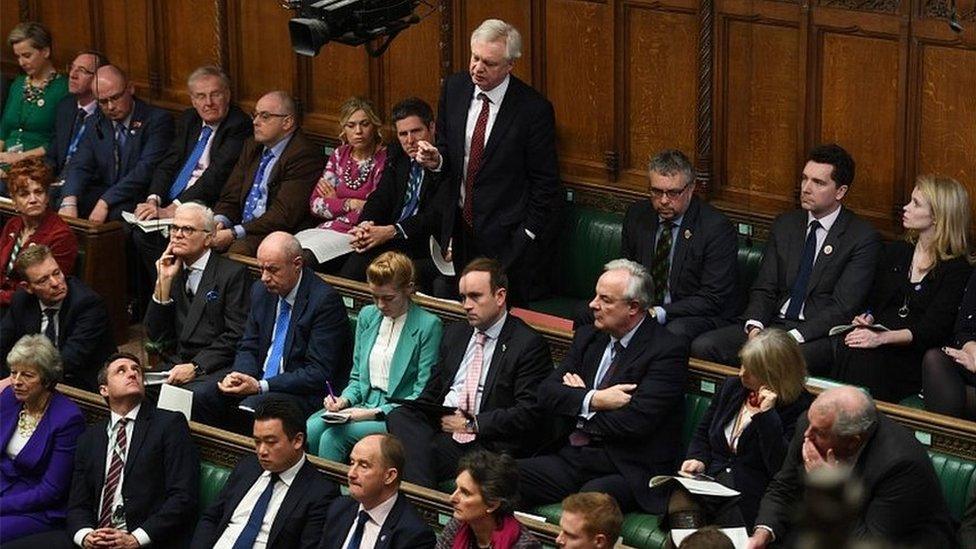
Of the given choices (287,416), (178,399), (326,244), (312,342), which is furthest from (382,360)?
(326,244)

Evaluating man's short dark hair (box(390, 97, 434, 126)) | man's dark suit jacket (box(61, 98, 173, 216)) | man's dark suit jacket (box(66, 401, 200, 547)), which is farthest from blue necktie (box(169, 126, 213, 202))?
man's dark suit jacket (box(66, 401, 200, 547))

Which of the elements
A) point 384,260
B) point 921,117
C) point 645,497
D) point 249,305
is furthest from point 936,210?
point 249,305

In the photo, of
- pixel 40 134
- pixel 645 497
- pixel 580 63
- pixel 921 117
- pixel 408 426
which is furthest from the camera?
pixel 40 134

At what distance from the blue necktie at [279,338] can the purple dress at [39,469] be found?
0.77m

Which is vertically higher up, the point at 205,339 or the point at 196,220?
the point at 196,220

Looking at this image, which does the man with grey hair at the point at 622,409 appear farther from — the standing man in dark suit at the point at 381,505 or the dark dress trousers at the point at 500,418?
the standing man in dark suit at the point at 381,505

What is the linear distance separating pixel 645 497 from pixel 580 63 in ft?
8.80

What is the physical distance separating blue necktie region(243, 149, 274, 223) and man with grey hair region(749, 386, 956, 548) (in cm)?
390

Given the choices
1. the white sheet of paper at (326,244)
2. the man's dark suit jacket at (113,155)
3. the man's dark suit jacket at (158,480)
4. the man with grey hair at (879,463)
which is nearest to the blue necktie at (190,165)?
the man's dark suit jacket at (113,155)

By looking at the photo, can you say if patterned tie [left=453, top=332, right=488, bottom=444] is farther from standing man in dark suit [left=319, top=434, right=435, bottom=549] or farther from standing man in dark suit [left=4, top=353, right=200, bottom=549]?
standing man in dark suit [left=4, top=353, right=200, bottom=549]

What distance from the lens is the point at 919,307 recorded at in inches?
212

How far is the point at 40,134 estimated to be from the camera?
27.4 ft

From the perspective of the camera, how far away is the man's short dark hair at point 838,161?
18.4ft

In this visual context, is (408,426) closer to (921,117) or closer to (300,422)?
(300,422)
